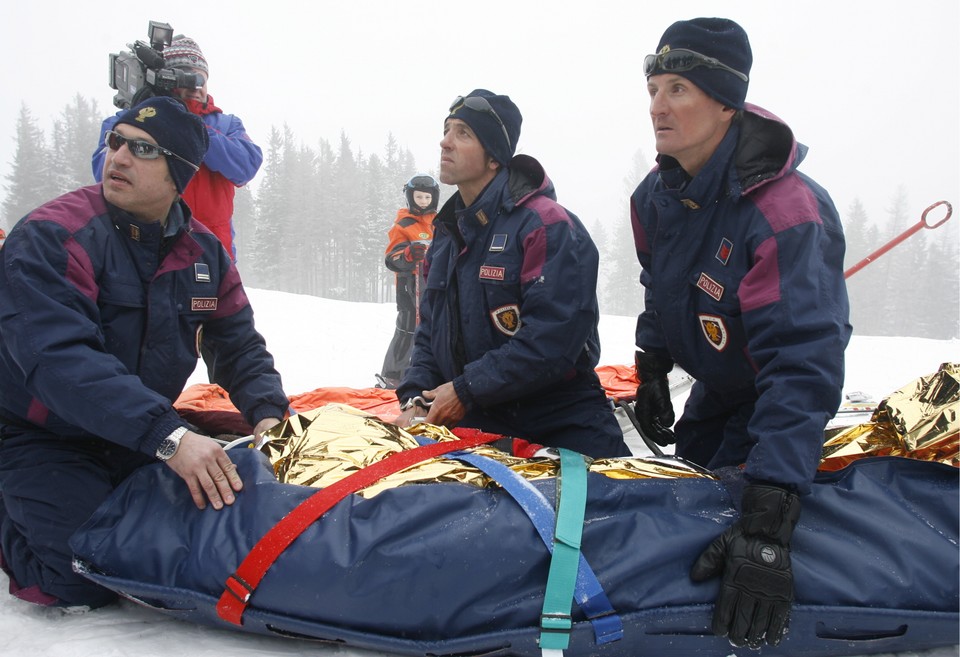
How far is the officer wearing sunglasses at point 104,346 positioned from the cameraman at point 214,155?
5.48 ft

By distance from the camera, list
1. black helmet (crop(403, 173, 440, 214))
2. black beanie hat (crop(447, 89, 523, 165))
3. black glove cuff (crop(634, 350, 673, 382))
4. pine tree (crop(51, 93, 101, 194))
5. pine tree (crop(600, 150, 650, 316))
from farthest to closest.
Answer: pine tree (crop(600, 150, 650, 316)), pine tree (crop(51, 93, 101, 194)), black helmet (crop(403, 173, 440, 214)), black beanie hat (crop(447, 89, 523, 165)), black glove cuff (crop(634, 350, 673, 382))

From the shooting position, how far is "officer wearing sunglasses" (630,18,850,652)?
1.68 metres

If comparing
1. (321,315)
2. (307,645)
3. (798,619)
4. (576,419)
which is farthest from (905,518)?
(321,315)

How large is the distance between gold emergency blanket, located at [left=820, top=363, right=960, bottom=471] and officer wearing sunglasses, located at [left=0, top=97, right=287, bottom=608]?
6.43 feet

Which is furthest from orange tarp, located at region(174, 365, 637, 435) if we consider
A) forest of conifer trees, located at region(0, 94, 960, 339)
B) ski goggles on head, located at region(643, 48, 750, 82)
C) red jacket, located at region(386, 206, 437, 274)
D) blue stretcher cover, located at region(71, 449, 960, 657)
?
forest of conifer trees, located at region(0, 94, 960, 339)

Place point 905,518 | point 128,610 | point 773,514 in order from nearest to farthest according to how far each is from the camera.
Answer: point 773,514 < point 905,518 < point 128,610

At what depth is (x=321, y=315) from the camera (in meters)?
11.8

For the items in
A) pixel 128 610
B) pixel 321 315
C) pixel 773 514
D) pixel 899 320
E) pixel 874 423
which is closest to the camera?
pixel 773 514

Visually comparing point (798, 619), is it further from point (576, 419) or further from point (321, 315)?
point (321, 315)

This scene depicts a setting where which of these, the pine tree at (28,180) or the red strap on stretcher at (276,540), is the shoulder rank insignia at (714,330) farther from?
the pine tree at (28,180)

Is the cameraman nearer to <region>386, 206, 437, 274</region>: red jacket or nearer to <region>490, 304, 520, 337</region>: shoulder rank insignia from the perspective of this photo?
<region>490, 304, 520, 337</region>: shoulder rank insignia

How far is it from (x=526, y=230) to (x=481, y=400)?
770mm

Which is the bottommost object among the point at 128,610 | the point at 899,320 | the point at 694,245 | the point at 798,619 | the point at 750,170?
the point at 899,320

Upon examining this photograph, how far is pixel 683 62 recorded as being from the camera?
2.20 m
